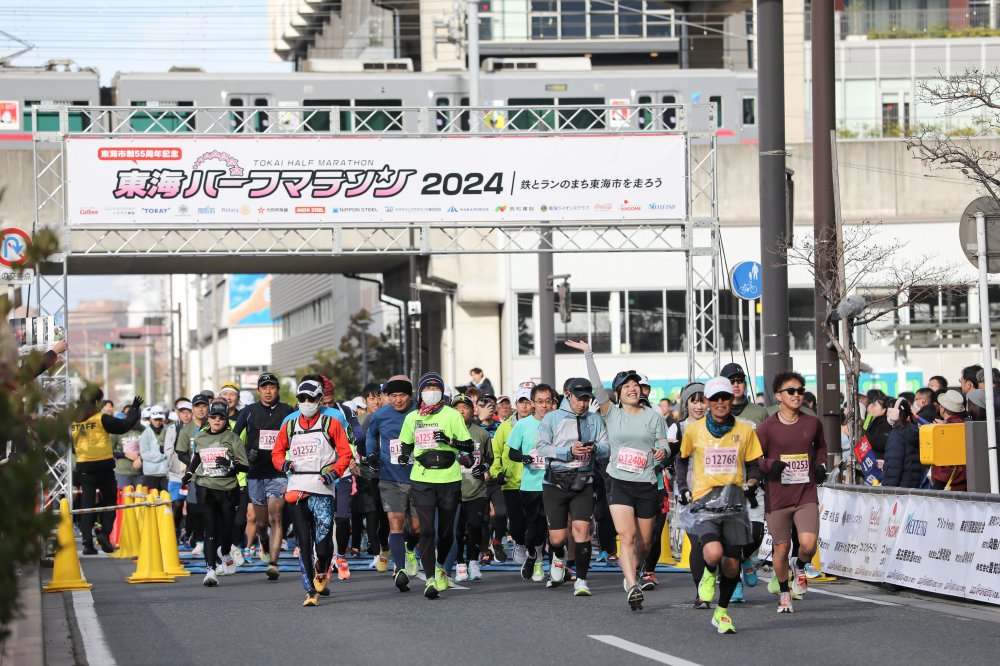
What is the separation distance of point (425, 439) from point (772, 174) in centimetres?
579

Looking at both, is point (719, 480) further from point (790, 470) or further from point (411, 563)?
point (411, 563)

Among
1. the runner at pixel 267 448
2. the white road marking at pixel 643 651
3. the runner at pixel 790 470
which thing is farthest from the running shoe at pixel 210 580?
the runner at pixel 790 470

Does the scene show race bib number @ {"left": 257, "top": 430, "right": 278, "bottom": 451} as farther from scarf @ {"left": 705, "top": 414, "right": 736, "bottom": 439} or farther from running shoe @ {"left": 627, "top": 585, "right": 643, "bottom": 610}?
scarf @ {"left": 705, "top": 414, "right": 736, "bottom": 439}

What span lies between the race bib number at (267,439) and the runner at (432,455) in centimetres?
207

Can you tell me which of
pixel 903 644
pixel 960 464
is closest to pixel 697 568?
pixel 903 644

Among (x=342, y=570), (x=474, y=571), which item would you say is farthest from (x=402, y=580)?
(x=342, y=570)

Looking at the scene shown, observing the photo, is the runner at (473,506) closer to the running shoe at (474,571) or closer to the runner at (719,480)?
the running shoe at (474,571)

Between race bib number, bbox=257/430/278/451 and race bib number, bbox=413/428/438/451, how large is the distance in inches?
87.2

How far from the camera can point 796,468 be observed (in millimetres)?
11859

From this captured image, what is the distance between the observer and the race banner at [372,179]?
21.4 meters

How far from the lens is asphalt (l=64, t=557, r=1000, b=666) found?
9703 millimetres

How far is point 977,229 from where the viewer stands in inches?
507

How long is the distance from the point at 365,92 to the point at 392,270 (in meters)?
7.60

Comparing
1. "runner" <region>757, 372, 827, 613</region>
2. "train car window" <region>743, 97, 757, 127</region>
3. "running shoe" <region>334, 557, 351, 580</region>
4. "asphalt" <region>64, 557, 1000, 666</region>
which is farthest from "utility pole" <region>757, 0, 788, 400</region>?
"train car window" <region>743, 97, 757, 127</region>
